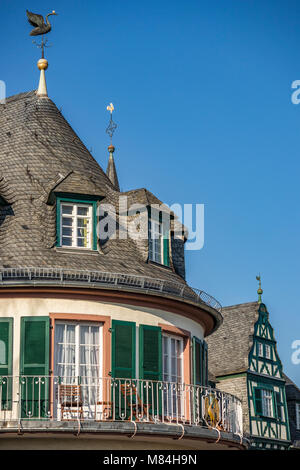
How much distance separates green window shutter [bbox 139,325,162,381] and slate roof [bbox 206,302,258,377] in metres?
24.7

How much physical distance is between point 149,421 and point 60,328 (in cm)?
332

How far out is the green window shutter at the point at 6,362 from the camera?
966 inches

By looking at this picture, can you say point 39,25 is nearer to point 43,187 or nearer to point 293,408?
point 43,187

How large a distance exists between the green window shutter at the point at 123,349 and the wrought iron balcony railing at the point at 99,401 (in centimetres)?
30

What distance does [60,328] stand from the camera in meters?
25.5

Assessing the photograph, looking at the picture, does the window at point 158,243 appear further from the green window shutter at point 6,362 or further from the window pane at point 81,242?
the green window shutter at point 6,362

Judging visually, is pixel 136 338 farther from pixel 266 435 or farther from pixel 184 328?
pixel 266 435

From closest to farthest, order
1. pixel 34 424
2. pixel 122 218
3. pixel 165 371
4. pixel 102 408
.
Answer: pixel 34 424
pixel 102 408
pixel 165 371
pixel 122 218

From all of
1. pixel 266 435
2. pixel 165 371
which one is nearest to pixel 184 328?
pixel 165 371

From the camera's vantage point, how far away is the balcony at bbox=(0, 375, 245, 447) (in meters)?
23.8

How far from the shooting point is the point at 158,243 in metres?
29.0

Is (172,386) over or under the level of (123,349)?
under

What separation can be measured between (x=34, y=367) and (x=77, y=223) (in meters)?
4.48

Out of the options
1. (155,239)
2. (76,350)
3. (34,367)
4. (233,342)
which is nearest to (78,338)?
(76,350)
